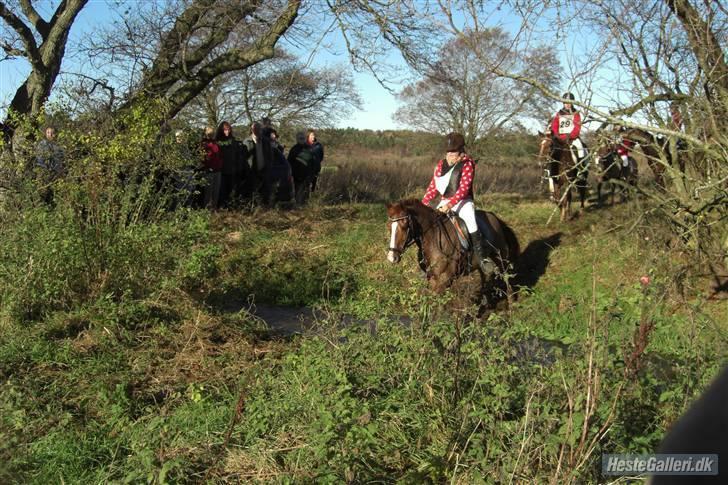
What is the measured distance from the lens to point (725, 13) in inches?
313

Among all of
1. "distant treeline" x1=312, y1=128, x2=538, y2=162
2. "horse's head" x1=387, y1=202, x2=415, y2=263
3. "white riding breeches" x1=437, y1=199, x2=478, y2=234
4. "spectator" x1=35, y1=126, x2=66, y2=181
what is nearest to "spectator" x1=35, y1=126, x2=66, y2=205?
"spectator" x1=35, y1=126, x2=66, y2=181

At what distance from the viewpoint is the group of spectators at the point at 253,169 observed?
1499 cm

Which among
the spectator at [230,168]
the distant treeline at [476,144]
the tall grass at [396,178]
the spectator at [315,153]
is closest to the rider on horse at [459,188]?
the spectator at [230,168]

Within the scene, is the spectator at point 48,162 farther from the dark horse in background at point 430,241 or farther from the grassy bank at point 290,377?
the dark horse in background at point 430,241

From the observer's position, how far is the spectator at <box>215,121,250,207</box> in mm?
15016

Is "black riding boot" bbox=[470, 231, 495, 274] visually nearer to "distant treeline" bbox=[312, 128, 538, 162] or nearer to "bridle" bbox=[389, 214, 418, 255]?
"bridle" bbox=[389, 214, 418, 255]

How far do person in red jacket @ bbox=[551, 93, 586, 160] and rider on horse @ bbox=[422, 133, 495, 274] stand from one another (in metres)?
1.47

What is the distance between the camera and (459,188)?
35.2 ft

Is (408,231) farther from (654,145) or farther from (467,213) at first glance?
(654,145)

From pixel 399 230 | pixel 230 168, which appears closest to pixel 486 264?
→ pixel 399 230

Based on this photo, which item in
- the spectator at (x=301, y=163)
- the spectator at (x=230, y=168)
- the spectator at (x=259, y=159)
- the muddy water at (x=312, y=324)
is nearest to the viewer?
the muddy water at (x=312, y=324)

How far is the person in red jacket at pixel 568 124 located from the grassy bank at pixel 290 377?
185 centimetres

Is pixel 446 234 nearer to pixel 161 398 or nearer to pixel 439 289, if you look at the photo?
pixel 439 289

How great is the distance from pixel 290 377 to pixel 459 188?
550 centimetres
